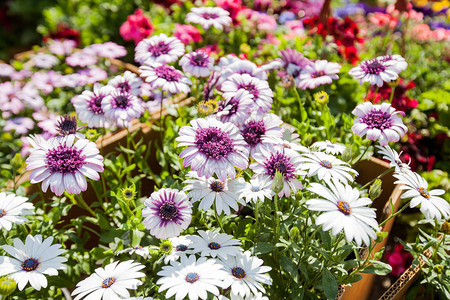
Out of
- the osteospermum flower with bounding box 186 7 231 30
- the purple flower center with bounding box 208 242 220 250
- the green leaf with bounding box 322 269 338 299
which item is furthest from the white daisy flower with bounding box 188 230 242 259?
the osteospermum flower with bounding box 186 7 231 30

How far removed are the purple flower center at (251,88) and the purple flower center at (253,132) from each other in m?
0.12

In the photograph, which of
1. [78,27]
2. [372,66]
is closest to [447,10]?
[372,66]

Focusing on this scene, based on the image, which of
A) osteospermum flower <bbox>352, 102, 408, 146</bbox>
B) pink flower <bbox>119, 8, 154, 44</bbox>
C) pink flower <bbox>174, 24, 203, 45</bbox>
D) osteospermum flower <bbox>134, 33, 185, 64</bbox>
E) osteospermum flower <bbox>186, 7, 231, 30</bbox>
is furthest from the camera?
pink flower <bbox>119, 8, 154, 44</bbox>

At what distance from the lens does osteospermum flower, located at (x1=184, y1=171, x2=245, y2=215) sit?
85 centimetres

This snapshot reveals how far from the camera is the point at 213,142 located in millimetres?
858

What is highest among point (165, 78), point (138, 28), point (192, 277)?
point (165, 78)

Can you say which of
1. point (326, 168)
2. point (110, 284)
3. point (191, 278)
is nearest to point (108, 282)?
point (110, 284)

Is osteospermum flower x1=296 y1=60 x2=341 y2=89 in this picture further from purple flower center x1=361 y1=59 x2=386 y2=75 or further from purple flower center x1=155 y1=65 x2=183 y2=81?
purple flower center x1=155 y1=65 x2=183 y2=81

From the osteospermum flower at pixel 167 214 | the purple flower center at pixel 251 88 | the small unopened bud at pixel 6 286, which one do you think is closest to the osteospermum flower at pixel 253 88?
the purple flower center at pixel 251 88

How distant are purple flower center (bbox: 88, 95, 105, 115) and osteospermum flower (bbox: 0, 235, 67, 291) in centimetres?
37

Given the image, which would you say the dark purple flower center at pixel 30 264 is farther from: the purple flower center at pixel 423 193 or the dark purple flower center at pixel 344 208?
the purple flower center at pixel 423 193

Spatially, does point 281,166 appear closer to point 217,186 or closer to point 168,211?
point 217,186

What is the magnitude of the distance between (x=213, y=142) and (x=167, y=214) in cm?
18

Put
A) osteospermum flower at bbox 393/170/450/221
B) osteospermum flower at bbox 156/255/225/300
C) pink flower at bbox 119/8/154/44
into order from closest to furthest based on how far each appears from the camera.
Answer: osteospermum flower at bbox 156/255/225/300
osteospermum flower at bbox 393/170/450/221
pink flower at bbox 119/8/154/44
